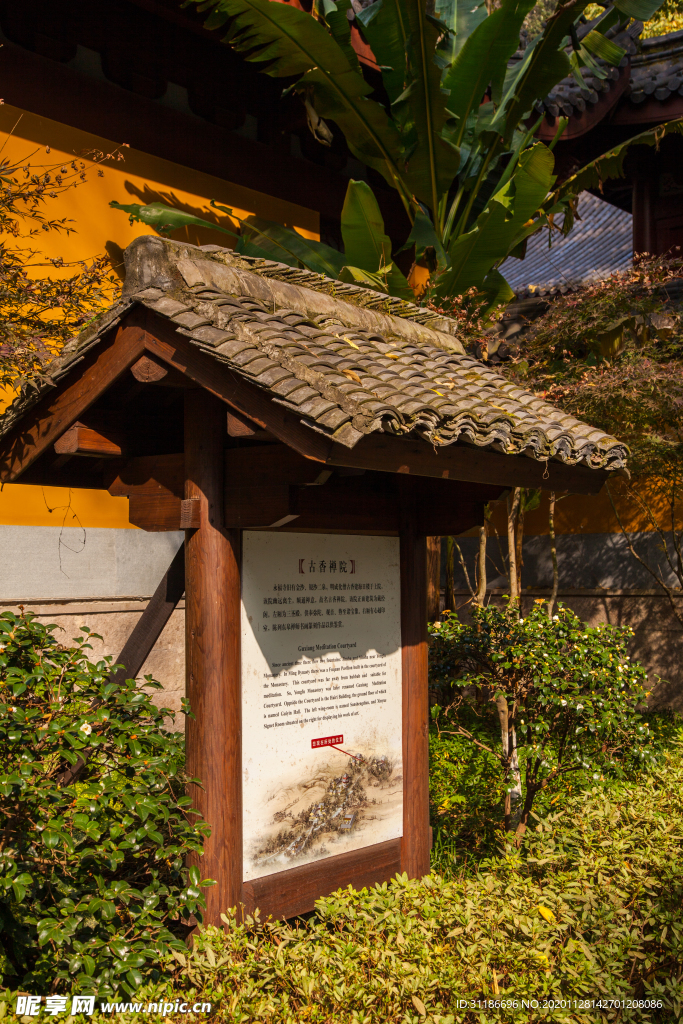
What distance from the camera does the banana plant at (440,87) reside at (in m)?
6.86

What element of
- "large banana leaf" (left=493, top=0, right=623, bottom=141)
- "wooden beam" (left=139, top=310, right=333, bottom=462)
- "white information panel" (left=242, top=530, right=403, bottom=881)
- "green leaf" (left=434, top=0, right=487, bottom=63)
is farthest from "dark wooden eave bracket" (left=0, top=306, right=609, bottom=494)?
"green leaf" (left=434, top=0, right=487, bottom=63)

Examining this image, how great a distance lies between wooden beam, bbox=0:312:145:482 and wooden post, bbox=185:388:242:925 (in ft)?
1.15


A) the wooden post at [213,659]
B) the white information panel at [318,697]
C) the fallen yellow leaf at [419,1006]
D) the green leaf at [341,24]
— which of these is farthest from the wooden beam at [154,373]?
the green leaf at [341,24]

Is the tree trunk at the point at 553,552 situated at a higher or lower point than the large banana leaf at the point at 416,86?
lower

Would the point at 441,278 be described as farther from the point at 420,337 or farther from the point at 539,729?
the point at 539,729

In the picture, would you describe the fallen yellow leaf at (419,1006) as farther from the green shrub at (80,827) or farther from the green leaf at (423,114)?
the green leaf at (423,114)

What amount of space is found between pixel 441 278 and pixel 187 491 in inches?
201

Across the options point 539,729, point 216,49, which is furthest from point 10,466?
point 216,49

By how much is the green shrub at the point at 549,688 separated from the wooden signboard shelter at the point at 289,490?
1225mm

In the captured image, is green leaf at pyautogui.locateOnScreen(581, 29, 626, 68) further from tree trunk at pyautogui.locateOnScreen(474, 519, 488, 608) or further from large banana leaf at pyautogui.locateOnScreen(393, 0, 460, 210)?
tree trunk at pyautogui.locateOnScreen(474, 519, 488, 608)

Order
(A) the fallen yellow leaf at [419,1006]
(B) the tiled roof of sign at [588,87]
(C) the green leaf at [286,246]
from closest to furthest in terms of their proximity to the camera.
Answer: (A) the fallen yellow leaf at [419,1006]
(C) the green leaf at [286,246]
(B) the tiled roof of sign at [588,87]

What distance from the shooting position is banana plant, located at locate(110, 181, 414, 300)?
7199 mm

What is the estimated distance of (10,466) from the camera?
374 centimetres

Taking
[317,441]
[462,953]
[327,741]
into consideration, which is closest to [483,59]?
[317,441]
